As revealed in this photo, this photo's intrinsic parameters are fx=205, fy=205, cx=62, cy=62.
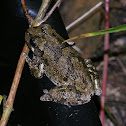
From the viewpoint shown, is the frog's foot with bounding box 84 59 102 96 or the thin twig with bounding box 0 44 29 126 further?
the frog's foot with bounding box 84 59 102 96

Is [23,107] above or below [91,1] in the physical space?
below

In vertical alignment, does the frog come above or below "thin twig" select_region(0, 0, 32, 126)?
above

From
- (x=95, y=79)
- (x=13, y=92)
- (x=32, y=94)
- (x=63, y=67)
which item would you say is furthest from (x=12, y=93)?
(x=95, y=79)

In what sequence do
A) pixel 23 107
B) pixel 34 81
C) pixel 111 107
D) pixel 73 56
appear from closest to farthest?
pixel 34 81 → pixel 23 107 → pixel 73 56 → pixel 111 107

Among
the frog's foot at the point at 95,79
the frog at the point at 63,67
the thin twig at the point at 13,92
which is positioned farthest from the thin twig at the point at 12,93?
the frog's foot at the point at 95,79

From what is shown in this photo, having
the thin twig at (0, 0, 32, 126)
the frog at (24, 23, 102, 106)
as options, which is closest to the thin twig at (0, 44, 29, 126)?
the thin twig at (0, 0, 32, 126)

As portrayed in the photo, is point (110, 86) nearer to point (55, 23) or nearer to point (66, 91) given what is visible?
point (66, 91)

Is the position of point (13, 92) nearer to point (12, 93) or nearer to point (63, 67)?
point (12, 93)

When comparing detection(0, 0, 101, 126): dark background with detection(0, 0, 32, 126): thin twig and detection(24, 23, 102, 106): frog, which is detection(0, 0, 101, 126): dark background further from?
detection(24, 23, 102, 106): frog

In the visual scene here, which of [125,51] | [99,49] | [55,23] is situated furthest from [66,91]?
[125,51]

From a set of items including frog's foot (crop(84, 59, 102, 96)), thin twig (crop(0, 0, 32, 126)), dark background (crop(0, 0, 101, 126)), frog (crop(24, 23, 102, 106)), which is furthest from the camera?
frog's foot (crop(84, 59, 102, 96))

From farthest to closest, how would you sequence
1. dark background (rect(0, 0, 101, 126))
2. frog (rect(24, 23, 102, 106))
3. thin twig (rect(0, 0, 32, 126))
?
1. frog (rect(24, 23, 102, 106))
2. thin twig (rect(0, 0, 32, 126))
3. dark background (rect(0, 0, 101, 126))
